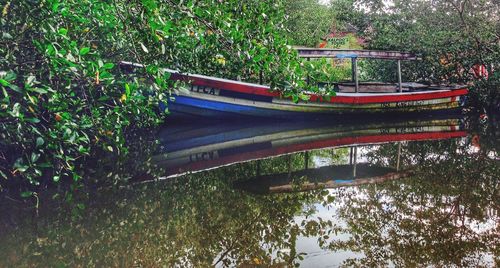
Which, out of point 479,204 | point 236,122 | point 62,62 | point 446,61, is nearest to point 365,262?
point 479,204

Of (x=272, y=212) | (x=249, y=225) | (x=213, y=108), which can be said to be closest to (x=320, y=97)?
(x=213, y=108)

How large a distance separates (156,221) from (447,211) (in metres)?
3.03

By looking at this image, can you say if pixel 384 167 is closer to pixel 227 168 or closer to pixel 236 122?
pixel 227 168

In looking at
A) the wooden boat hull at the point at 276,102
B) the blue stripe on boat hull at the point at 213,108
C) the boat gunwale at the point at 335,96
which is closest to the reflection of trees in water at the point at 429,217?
the boat gunwale at the point at 335,96

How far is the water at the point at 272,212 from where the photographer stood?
3354mm

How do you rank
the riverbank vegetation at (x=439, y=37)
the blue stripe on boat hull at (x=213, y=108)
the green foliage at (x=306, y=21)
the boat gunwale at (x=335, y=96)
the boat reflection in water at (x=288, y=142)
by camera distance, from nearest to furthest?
1. the boat reflection in water at (x=288, y=142)
2. the boat gunwale at (x=335, y=96)
3. the blue stripe on boat hull at (x=213, y=108)
4. the riverbank vegetation at (x=439, y=37)
5. the green foliage at (x=306, y=21)

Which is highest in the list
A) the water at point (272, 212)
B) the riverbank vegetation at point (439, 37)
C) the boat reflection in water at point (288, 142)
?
the riverbank vegetation at point (439, 37)

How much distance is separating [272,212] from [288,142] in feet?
13.7

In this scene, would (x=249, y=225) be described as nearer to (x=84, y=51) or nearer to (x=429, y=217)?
(x=429, y=217)

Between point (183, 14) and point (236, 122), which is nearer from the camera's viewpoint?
point (183, 14)

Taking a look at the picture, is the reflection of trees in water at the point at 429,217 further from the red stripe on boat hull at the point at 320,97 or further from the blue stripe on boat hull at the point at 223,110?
the blue stripe on boat hull at the point at 223,110

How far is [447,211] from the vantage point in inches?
167

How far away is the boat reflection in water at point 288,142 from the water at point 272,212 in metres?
0.05

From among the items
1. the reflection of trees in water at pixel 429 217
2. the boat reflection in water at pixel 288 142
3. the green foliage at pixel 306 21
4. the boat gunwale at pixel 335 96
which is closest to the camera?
the reflection of trees in water at pixel 429 217
